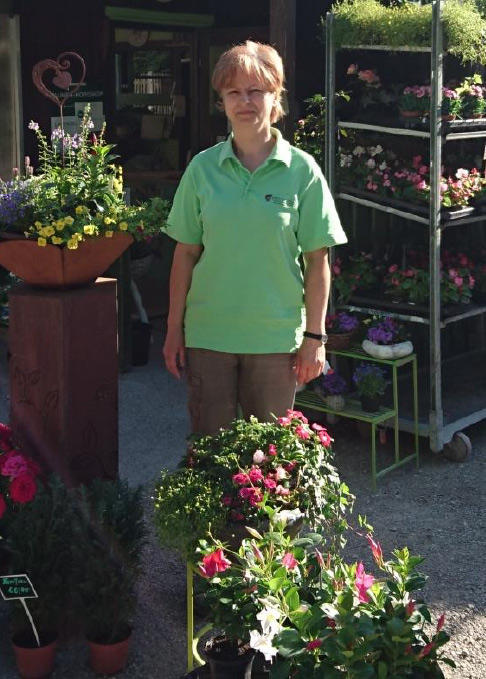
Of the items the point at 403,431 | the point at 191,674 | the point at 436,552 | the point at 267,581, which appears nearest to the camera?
the point at 267,581

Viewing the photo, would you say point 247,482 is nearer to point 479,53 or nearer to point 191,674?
point 191,674

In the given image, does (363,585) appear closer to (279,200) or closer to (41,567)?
(41,567)

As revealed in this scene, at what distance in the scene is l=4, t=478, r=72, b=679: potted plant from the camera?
3.81 meters

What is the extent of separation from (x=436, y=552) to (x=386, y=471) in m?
0.85

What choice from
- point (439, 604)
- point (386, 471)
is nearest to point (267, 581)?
point (439, 604)

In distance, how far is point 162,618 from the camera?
4.27m

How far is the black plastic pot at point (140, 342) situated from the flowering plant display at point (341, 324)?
163cm

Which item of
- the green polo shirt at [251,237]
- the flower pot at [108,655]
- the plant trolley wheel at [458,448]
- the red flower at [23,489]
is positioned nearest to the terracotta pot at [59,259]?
the green polo shirt at [251,237]

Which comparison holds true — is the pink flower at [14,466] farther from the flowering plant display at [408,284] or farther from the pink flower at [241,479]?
the flowering plant display at [408,284]

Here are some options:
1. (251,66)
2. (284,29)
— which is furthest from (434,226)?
(251,66)

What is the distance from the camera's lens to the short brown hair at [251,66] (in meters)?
3.87

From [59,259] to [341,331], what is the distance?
7.78 feet

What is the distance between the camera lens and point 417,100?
18.8 feet

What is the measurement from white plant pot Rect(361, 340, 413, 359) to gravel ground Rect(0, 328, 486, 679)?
593mm
